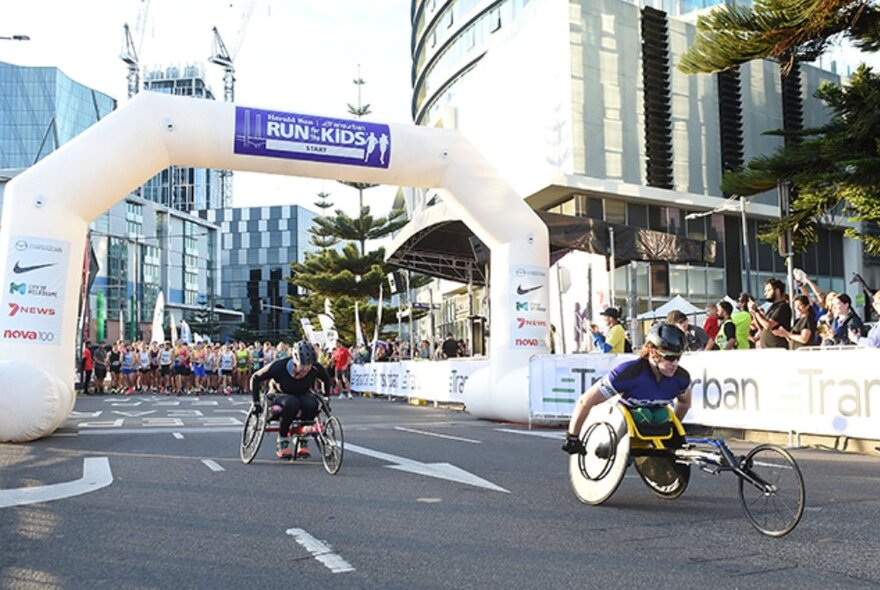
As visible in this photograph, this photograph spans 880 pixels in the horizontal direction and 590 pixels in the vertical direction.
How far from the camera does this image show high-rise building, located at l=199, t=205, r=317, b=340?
449 feet

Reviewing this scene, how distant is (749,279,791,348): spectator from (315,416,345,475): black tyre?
687cm

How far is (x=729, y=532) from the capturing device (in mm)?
5672

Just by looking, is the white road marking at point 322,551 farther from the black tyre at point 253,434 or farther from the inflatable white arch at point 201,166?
the inflatable white arch at point 201,166

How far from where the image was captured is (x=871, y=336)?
34.1 feet

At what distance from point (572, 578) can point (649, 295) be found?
3067cm

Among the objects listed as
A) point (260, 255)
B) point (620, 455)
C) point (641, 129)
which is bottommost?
point (620, 455)

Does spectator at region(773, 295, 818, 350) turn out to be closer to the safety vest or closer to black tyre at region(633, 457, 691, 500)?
the safety vest

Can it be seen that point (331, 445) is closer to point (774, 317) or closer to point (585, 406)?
point (585, 406)

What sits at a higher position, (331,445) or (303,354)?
(303,354)

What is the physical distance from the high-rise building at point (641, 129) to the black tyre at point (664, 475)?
2447 centimetres

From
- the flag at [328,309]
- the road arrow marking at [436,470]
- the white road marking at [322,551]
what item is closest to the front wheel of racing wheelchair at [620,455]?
the road arrow marking at [436,470]

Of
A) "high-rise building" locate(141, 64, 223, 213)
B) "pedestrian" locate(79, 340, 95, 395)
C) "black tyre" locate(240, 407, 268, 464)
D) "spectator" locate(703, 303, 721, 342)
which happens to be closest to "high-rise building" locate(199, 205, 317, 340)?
"high-rise building" locate(141, 64, 223, 213)

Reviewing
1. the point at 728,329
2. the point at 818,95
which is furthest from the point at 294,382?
the point at 818,95

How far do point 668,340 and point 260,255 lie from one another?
137 metres
